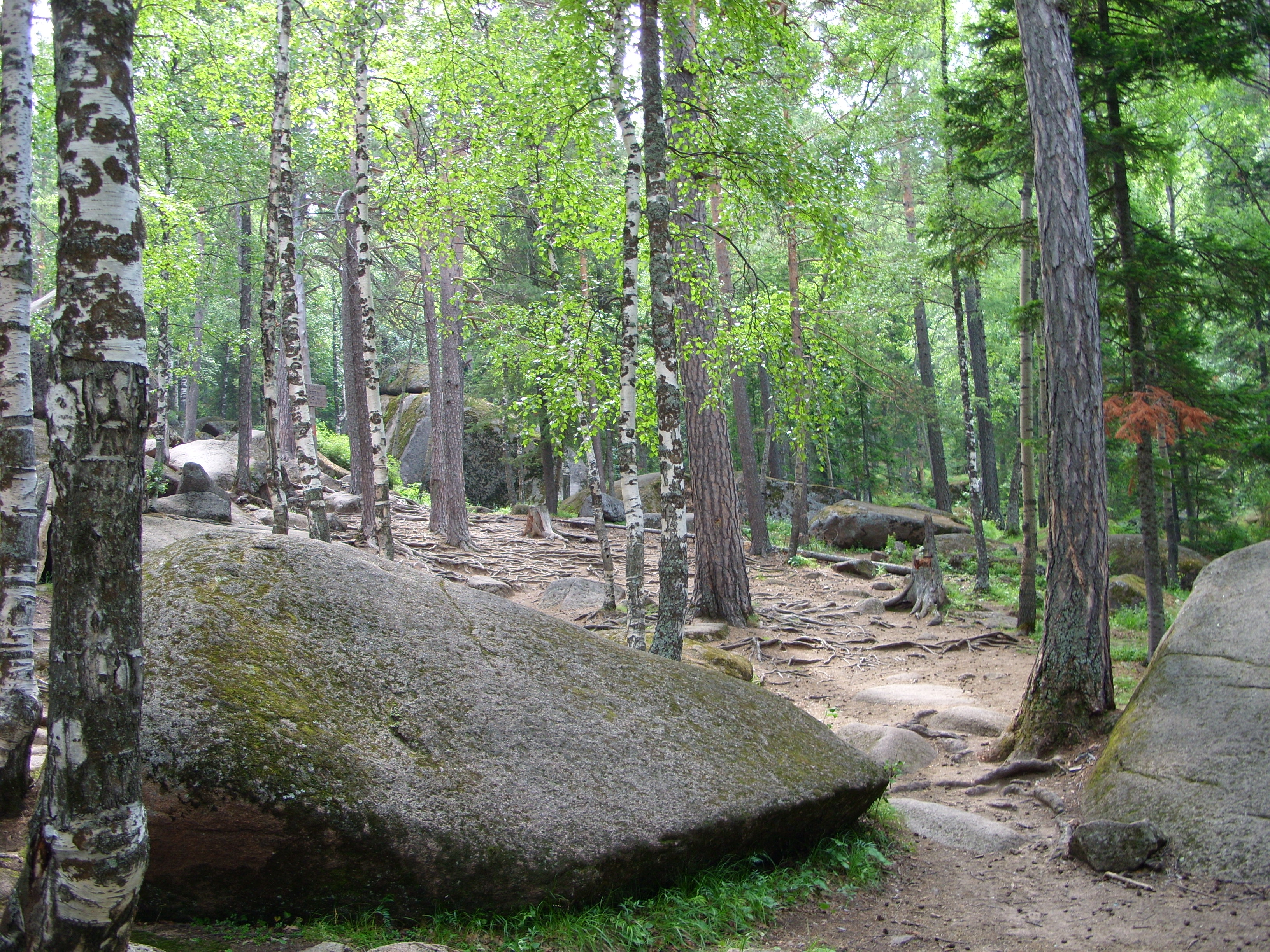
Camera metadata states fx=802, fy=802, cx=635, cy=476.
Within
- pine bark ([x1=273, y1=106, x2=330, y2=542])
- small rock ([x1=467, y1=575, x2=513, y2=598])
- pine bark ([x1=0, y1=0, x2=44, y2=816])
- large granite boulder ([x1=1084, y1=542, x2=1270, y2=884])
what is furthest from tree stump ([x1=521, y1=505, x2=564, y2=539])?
pine bark ([x1=0, y1=0, x2=44, y2=816])

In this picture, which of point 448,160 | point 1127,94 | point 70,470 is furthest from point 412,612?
point 1127,94

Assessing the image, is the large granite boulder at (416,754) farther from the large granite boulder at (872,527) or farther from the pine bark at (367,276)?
the large granite boulder at (872,527)

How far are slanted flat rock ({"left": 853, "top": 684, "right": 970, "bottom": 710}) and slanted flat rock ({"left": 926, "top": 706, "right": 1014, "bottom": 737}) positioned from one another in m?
0.27

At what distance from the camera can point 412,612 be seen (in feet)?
15.2

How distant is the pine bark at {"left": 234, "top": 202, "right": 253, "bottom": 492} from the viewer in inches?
715

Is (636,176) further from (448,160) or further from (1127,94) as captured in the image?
(1127,94)

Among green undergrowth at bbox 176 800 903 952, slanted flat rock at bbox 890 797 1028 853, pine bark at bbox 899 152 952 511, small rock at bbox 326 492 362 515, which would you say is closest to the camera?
green undergrowth at bbox 176 800 903 952

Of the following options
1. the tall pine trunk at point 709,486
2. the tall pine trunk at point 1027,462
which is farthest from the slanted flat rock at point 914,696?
the tall pine trunk at point 1027,462

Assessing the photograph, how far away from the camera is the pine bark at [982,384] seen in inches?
977

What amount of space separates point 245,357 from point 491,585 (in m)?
9.99

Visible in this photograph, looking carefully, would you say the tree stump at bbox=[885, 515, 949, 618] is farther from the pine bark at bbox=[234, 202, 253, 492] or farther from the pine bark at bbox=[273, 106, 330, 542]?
the pine bark at bbox=[234, 202, 253, 492]

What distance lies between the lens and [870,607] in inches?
530

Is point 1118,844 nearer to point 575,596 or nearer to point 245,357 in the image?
point 575,596

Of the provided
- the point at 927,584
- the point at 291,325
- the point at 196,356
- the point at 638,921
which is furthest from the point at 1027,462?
the point at 196,356
